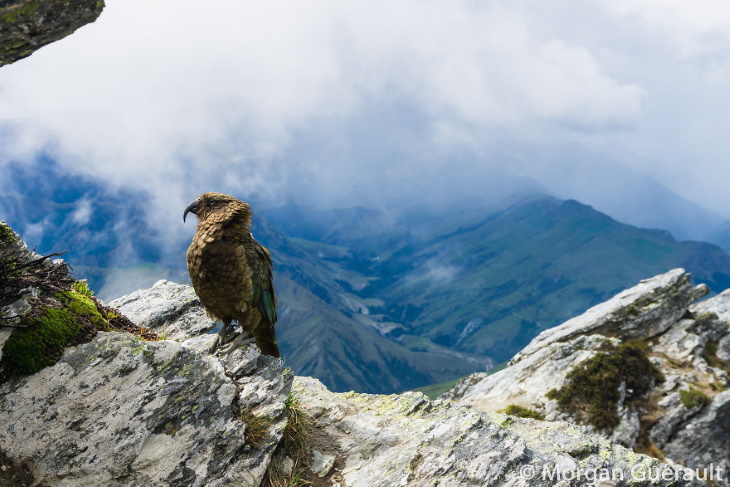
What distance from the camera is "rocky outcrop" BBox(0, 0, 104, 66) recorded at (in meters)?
6.72

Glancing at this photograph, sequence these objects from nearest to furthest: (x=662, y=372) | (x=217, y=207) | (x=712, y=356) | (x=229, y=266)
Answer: (x=229, y=266), (x=217, y=207), (x=662, y=372), (x=712, y=356)

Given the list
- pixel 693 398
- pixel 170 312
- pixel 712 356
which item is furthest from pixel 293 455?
pixel 712 356

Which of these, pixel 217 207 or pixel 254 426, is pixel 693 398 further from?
pixel 217 207

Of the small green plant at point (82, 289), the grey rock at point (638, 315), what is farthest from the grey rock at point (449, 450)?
the grey rock at point (638, 315)

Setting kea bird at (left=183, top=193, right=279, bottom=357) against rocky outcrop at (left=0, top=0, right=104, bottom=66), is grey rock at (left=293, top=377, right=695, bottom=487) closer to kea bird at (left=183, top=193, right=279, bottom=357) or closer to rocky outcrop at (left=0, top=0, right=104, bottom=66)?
kea bird at (left=183, top=193, right=279, bottom=357)

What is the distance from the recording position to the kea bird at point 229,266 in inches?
423

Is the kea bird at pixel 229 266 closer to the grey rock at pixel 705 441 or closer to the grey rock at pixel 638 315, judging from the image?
the grey rock at pixel 705 441

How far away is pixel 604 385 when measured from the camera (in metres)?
32.0

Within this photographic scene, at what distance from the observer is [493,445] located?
10344mm

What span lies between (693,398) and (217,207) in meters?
36.6

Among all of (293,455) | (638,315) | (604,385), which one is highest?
(293,455)

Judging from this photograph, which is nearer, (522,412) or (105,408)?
(105,408)

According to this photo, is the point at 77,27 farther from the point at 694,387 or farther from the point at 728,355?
the point at 728,355

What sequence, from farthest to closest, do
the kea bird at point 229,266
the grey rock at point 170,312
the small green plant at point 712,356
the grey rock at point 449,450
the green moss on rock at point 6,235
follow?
the small green plant at point 712,356 < the grey rock at point 170,312 < the kea bird at point 229,266 < the grey rock at point 449,450 < the green moss on rock at point 6,235
